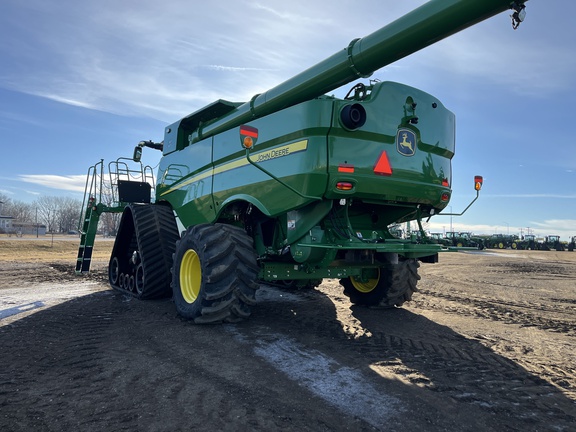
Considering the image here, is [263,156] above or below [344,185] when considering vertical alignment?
above

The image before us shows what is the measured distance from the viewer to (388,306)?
20.8 ft

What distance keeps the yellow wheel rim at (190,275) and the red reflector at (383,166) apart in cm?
266

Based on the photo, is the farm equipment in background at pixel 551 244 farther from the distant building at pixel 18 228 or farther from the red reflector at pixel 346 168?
the distant building at pixel 18 228

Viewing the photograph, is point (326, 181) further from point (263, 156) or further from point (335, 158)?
point (263, 156)

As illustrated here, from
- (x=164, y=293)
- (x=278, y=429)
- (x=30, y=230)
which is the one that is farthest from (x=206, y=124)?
(x=30, y=230)

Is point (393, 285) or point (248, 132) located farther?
point (393, 285)

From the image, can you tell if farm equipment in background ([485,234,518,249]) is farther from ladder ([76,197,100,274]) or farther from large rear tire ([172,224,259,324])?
large rear tire ([172,224,259,324])

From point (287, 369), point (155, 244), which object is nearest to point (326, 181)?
point (287, 369)

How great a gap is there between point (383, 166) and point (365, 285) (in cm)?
249

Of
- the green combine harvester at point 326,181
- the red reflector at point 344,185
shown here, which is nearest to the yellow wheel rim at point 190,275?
the green combine harvester at point 326,181

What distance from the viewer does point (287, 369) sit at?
364 centimetres

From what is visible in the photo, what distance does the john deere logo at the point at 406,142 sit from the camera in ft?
16.6

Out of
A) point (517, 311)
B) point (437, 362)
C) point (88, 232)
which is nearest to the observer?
point (437, 362)

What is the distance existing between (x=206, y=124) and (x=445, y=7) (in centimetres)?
453
